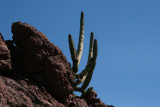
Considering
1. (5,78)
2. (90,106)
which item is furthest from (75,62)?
(5,78)

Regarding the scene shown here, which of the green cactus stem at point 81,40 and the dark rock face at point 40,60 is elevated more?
the green cactus stem at point 81,40

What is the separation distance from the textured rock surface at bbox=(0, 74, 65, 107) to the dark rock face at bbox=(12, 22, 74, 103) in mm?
336

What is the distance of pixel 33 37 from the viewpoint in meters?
6.98

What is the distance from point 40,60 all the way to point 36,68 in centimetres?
23

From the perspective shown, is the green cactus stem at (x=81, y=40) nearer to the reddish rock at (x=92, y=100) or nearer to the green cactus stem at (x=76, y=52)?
the green cactus stem at (x=76, y=52)

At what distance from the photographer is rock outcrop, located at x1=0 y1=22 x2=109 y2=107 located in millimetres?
6293

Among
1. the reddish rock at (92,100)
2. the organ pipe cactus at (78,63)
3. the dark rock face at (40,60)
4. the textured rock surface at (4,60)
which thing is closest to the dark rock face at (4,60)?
the textured rock surface at (4,60)

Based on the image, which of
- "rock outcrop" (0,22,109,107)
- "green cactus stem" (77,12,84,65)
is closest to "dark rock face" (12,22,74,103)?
"rock outcrop" (0,22,109,107)

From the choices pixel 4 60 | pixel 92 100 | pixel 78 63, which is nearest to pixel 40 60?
pixel 4 60

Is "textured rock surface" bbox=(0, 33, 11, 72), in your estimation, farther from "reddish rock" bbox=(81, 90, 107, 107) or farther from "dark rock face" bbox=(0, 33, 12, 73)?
"reddish rock" bbox=(81, 90, 107, 107)

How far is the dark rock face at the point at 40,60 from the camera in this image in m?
6.86

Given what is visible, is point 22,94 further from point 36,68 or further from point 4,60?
point 36,68

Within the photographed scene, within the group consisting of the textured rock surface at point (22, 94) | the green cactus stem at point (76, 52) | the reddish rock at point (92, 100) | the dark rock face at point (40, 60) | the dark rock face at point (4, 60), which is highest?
the green cactus stem at point (76, 52)

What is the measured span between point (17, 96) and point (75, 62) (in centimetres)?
304
